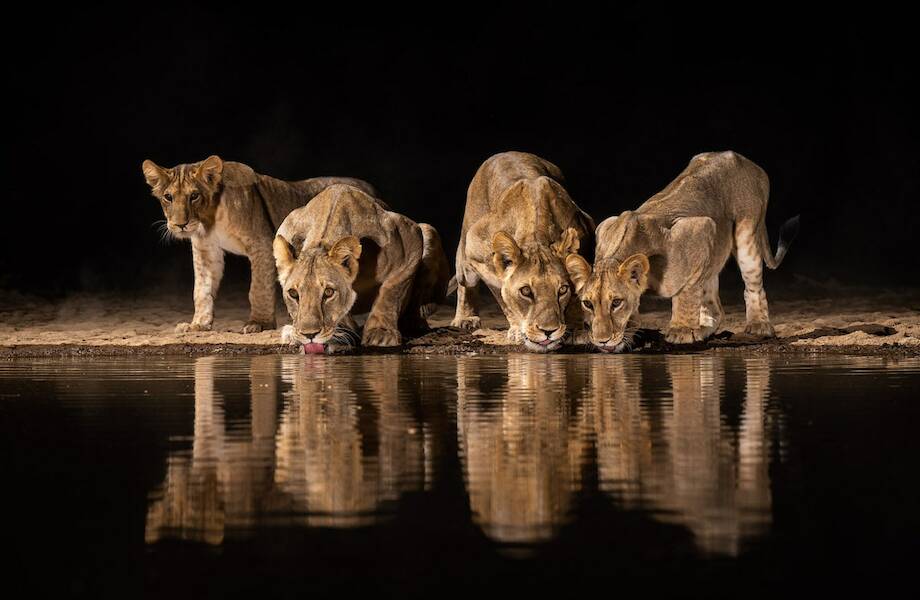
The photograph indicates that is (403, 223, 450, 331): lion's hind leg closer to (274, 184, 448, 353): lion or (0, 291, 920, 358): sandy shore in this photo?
(274, 184, 448, 353): lion

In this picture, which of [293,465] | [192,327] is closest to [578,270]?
[192,327]

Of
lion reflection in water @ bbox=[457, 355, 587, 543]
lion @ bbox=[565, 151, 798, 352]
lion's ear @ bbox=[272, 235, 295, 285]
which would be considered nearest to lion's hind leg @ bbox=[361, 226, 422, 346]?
lion's ear @ bbox=[272, 235, 295, 285]

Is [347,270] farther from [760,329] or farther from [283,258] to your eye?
[760,329]

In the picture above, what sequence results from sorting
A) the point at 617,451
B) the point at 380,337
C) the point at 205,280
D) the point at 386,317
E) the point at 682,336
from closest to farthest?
1. the point at 617,451
2. the point at 682,336
3. the point at 380,337
4. the point at 386,317
5. the point at 205,280

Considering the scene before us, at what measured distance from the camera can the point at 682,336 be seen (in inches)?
383

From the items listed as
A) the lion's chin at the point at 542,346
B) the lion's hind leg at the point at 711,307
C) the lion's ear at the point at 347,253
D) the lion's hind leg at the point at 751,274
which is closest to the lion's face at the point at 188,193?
the lion's ear at the point at 347,253

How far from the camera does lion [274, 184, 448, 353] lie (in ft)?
30.1

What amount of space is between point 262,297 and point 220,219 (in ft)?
2.22

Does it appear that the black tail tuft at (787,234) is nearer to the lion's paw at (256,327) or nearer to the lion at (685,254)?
the lion at (685,254)

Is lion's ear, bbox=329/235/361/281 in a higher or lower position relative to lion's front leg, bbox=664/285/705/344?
higher

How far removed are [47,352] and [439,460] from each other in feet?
19.8

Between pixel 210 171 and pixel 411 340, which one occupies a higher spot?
pixel 210 171

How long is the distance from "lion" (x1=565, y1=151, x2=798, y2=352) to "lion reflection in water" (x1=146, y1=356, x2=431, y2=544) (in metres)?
2.81

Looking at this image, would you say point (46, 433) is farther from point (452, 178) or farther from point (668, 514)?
point (452, 178)
